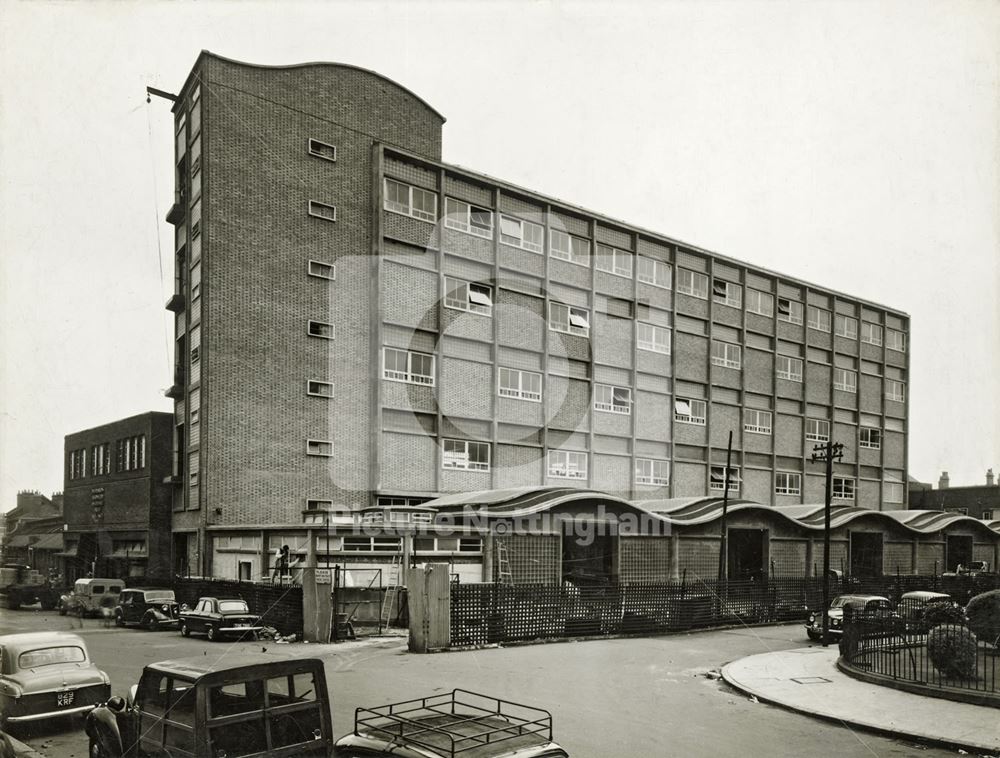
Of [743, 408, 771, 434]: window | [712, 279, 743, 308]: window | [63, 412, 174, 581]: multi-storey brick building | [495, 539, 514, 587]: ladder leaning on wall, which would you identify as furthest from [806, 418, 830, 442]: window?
[63, 412, 174, 581]: multi-storey brick building

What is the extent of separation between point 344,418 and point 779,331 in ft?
116

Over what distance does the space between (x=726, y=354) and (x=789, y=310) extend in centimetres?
848

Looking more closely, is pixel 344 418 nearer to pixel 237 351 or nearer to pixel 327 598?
pixel 237 351

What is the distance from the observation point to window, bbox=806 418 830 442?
199ft

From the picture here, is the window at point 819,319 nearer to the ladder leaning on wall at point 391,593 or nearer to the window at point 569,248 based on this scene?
the window at point 569,248

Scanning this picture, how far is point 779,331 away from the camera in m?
59.8

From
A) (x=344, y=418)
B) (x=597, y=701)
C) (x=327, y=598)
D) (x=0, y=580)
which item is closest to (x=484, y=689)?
(x=597, y=701)

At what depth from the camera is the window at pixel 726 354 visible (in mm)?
55562

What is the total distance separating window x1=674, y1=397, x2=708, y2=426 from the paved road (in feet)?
86.0

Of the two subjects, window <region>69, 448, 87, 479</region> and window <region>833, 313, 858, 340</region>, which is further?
window <region>833, 313, 858, 340</region>

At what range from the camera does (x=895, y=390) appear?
68.5 metres

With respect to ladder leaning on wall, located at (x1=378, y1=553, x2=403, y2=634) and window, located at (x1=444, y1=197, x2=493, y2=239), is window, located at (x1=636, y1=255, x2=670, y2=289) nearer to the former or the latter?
window, located at (x1=444, y1=197, x2=493, y2=239)

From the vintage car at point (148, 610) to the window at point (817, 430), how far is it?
4695cm

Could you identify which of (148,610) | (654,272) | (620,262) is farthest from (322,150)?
(654,272)
